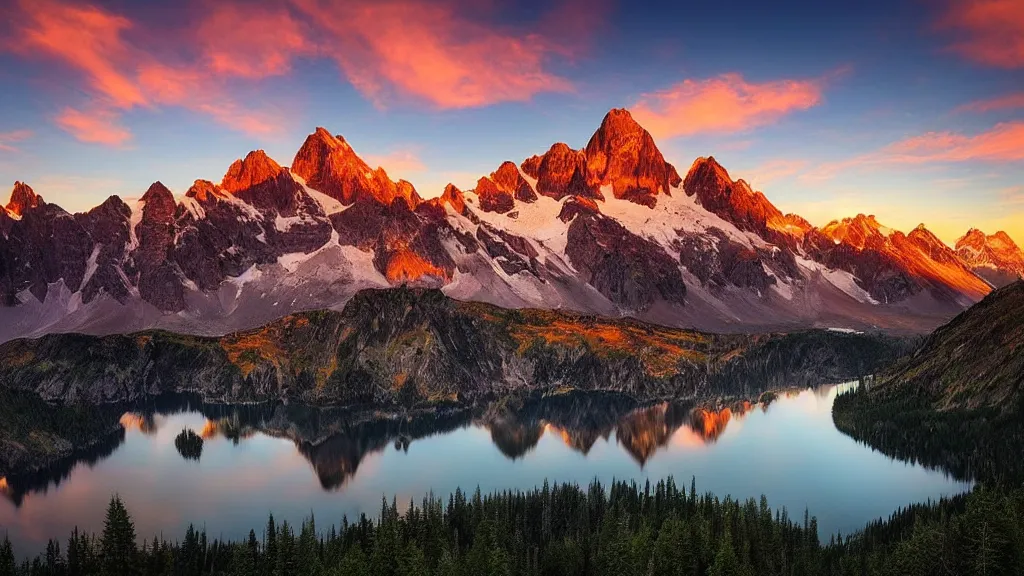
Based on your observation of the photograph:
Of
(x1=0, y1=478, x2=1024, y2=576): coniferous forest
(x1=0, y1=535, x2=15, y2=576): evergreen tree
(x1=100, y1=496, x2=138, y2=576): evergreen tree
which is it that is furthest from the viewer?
(x1=100, y1=496, x2=138, y2=576): evergreen tree

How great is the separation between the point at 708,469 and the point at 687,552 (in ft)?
276

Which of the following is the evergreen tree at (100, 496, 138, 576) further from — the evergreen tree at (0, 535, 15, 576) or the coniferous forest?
the evergreen tree at (0, 535, 15, 576)

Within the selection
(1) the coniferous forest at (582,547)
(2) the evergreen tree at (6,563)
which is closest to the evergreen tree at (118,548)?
(1) the coniferous forest at (582,547)

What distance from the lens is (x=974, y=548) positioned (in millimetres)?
104875

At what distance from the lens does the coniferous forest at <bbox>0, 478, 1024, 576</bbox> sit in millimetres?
107688

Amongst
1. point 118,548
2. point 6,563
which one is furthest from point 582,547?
point 6,563

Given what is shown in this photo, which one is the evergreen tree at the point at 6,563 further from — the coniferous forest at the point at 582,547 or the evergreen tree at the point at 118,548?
the evergreen tree at the point at 118,548

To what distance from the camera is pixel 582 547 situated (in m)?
124

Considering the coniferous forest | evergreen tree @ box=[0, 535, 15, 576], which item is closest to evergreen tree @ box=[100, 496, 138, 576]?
the coniferous forest

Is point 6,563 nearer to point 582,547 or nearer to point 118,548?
point 118,548

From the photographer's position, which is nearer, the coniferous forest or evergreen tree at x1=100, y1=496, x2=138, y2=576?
the coniferous forest

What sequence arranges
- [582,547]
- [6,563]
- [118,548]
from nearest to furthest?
[6,563]
[118,548]
[582,547]

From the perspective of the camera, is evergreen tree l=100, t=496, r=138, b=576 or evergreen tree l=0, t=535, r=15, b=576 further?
evergreen tree l=100, t=496, r=138, b=576

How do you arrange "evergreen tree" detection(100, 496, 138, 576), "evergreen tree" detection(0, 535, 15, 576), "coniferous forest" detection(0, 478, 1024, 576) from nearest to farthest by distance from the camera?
1. "coniferous forest" detection(0, 478, 1024, 576)
2. "evergreen tree" detection(0, 535, 15, 576)
3. "evergreen tree" detection(100, 496, 138, 576)
